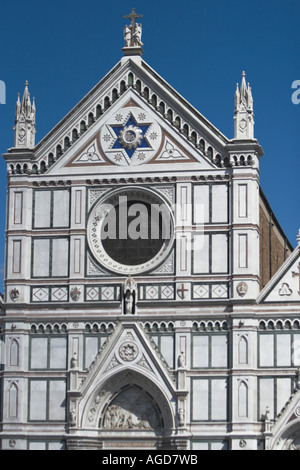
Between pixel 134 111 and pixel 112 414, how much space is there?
958 cm

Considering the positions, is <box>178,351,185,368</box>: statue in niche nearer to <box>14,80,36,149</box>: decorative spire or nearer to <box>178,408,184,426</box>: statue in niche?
<box>178,408,184,426</box>: statue in niche

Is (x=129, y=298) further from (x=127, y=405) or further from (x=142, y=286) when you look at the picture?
(x=127, y=405)

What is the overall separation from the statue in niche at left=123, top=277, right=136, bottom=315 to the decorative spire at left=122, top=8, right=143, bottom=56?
295 inches

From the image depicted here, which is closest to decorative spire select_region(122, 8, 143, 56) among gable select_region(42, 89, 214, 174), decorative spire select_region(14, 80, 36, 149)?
gable select_region(42, 89, 214, 174)

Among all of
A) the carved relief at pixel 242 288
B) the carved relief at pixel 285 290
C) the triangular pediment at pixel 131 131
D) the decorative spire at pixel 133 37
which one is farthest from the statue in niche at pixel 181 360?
the decorative spire at pixel 133 37

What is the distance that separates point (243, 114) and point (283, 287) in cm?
559

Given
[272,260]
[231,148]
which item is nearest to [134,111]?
[231,148]

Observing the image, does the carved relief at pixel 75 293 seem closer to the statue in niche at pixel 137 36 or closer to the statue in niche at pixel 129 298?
the statue in niche at pixel 129 298

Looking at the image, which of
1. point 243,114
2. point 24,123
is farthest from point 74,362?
point 243,114

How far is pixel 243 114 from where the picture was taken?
184 feet

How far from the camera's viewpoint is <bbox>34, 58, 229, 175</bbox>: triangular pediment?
185ft

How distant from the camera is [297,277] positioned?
54812 millimetres
